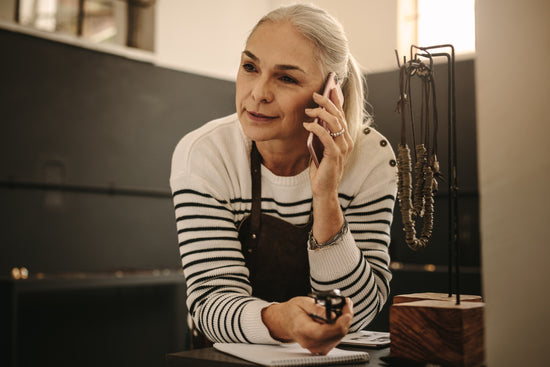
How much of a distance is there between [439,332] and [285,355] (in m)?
0.24

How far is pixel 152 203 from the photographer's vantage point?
3.71 meters

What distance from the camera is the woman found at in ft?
3.80

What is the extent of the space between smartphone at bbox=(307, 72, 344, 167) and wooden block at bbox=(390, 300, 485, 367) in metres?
0.39

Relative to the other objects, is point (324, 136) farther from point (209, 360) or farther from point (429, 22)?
point (429, 22)

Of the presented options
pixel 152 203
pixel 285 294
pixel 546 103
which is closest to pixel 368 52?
pixel 152 203

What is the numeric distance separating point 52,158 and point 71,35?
733mm

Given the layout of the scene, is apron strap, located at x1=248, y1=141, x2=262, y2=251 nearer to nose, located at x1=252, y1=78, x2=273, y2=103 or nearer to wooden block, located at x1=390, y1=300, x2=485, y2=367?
nose, located at x1=252, y1=78, x2=273, y2=103

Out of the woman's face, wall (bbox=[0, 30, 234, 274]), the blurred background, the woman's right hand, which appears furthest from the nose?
wall (bbox=[0, 30, 234, 274])

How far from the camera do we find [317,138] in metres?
1.22

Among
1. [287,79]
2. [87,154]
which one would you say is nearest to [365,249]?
[287,79]

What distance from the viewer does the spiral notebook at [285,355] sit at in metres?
0.85

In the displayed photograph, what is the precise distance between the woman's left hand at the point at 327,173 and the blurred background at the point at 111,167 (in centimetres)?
135

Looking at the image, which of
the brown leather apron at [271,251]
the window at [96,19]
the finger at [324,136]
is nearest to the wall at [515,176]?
the finger at [324,136]

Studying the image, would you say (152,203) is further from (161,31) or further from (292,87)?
(292,87)
